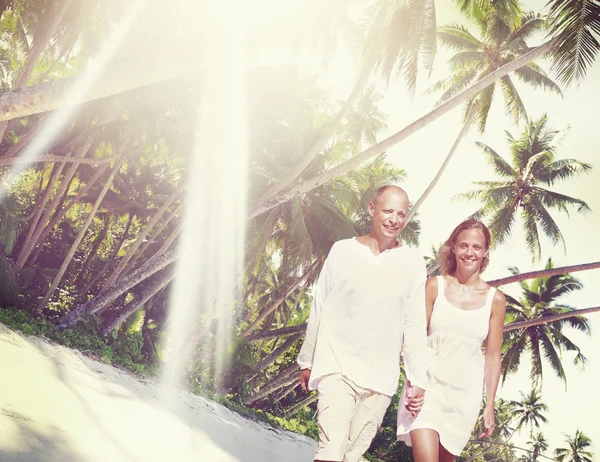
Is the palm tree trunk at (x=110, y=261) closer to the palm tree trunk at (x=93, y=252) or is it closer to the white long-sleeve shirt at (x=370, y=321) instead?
the palm tree trunk at (x=93, y=252)

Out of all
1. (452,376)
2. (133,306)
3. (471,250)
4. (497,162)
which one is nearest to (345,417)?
(452,376)

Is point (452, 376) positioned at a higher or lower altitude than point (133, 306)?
higher

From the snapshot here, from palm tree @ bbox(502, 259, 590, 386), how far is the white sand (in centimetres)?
2024

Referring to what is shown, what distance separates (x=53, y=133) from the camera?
50.2 ft

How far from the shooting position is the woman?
2799 mm

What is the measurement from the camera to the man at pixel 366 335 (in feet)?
8.14

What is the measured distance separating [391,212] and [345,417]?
101 cm

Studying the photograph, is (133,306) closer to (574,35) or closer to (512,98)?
(574,35)

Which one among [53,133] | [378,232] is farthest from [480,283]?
[53,133]

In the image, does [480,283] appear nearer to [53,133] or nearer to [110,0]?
[110,0]

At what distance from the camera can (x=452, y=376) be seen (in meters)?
2.83

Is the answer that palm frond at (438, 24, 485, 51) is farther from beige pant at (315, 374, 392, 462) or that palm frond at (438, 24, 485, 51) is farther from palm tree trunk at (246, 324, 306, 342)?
beige pant at (315, 374, 392, 462)

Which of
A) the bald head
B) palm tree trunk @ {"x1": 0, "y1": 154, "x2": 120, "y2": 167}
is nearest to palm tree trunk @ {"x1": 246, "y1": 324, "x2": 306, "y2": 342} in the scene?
palm tree trunk @ {"x1": 0, "y1": 154, "x2": 120, "y2": 167}

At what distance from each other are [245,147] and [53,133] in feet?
18.5
